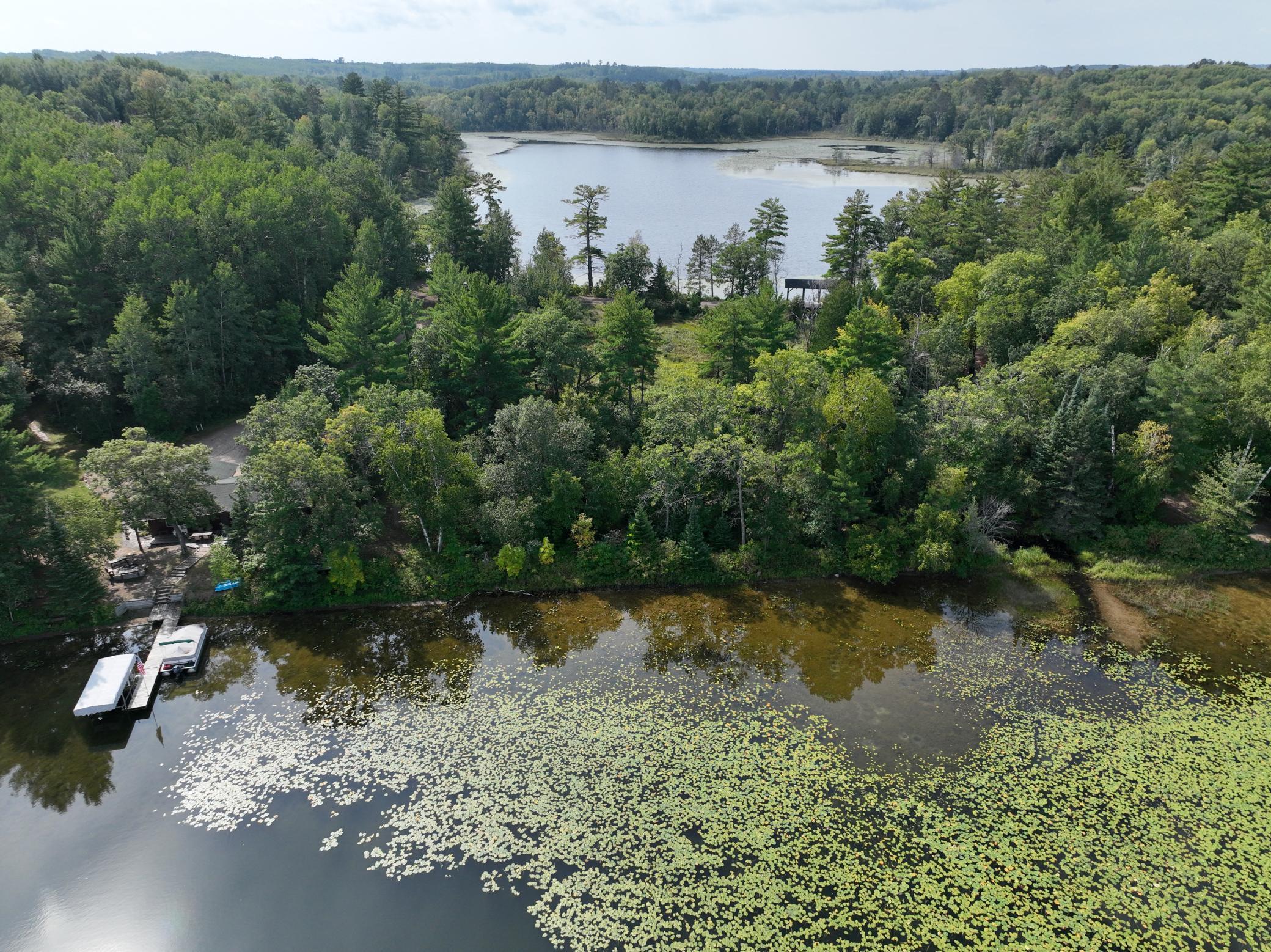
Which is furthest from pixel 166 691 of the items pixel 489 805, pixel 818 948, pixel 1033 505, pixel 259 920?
pixel 1033 505

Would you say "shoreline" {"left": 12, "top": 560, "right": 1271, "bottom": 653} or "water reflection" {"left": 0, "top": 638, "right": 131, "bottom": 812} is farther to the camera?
"shoreline" {"left": 12, "top": 560, "right": 1271, "bottom": 653}

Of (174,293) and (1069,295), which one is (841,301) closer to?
(1069,295)

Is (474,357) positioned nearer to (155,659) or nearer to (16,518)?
(155,659)

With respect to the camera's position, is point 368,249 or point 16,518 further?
point 368,249

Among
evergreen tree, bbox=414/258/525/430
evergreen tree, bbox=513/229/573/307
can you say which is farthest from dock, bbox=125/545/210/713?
evergreen tree, bbox=513/229/573/307

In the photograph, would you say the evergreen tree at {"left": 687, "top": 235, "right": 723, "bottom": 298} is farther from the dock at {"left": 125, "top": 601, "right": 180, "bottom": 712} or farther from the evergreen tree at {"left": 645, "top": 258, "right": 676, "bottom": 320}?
the dock at {"left": 125, "top": 601, "right": 180, "bottom": 712}

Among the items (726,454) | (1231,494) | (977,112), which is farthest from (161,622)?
(977,112)

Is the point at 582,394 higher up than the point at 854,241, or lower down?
lower down
